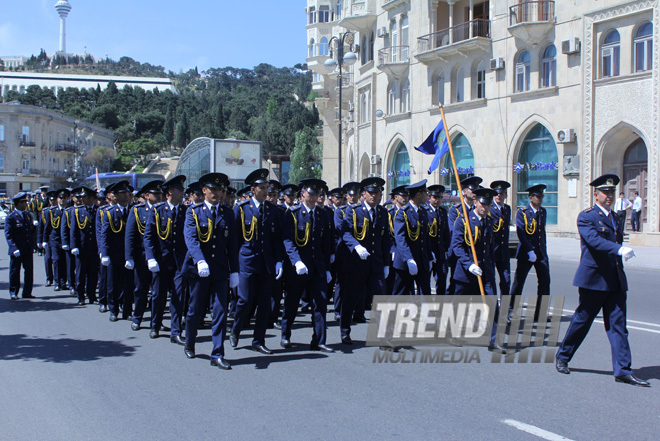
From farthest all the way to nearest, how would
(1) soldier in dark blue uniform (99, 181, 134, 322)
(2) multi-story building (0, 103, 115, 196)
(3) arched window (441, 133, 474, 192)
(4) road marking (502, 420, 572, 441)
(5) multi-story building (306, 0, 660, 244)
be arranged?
(2) multi-story building (0, 103, 115, 196) → (3) arched window (441, 133, 474, 192) → (5) multi-story building (306, 0, 660, 244) → (1) soldier in dark blue uniform (99, 181, 134, 322) → (4) road marking (502, 420, 572, 441)

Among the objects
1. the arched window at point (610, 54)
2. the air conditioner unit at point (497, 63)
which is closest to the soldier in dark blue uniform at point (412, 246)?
the arched window at point (610, 54)

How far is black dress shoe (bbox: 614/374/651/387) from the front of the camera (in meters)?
5.90

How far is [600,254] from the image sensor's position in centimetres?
632

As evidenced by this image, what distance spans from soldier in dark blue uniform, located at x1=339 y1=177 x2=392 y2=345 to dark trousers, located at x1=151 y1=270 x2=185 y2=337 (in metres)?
2.21

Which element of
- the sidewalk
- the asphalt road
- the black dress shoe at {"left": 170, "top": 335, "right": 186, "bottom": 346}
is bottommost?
the asphalt road

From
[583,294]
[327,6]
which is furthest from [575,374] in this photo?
[327,6]

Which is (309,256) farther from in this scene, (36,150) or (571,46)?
(36,150)

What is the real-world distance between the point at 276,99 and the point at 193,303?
15715cm

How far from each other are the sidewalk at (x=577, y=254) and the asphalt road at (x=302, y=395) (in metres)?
10.4

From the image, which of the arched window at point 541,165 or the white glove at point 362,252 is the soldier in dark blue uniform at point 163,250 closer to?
the white glove at point 362,252

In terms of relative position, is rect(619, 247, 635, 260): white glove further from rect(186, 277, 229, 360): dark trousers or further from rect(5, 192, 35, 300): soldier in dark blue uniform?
rect(5, 192, 35, 300): soldier in dark blue uniform

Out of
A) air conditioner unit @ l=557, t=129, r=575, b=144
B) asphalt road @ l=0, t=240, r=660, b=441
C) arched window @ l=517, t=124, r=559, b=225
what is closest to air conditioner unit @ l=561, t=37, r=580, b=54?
air conditioner unit @ l=557, t=129, r=575, b=144

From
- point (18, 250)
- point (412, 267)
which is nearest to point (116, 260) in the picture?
point (18, 250)

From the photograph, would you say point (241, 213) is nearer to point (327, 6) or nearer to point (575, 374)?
point (575, 374)
